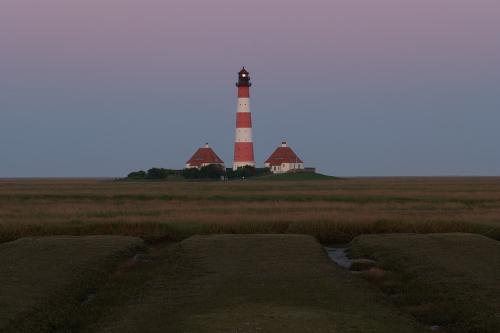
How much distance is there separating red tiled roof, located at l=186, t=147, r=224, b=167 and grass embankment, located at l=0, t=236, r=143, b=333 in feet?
329

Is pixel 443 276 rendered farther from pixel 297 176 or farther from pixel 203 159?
pixel 203 159

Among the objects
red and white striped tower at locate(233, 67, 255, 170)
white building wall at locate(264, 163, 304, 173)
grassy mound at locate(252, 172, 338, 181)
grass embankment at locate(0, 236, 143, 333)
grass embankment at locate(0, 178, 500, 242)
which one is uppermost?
red and white striped tower at locate(233, 67, 255, 170)

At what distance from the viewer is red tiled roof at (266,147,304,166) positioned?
5295 inches

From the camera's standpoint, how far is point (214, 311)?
17922mm

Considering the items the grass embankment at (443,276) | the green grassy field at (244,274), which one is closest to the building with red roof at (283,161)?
the green grassy field at (244,274)

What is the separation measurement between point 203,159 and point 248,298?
118302 millimetres

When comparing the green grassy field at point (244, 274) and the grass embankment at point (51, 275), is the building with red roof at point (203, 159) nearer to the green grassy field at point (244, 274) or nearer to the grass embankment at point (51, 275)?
the green grassy field at point (244, 274)

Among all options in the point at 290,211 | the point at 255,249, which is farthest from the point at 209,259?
the point at 290,211

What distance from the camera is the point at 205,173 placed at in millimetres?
128375

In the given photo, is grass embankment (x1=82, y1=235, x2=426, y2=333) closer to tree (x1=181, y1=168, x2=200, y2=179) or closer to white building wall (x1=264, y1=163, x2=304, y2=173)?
tree (x1=181, y1=168, x2=200, y2=179)

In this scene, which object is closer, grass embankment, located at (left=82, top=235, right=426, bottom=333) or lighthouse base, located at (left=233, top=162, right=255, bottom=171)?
grass embankment, located at (left=82, top=235, right=426, bottom=333)

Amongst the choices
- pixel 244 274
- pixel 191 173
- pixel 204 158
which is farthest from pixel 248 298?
pixel 204 158

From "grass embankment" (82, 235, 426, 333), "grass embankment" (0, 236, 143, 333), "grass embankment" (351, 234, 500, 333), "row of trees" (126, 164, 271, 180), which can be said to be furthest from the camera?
"row of trees" (126, 164, 271, 180)

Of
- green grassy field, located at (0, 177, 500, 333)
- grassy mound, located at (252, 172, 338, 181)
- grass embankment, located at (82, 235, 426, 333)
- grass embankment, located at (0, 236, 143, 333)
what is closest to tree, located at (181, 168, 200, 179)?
grassy mound, located at (252, 172, 338, 181)
